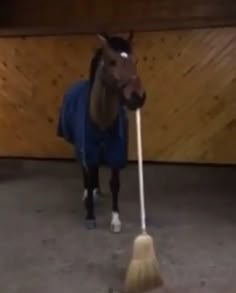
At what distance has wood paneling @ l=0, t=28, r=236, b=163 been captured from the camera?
6219mm

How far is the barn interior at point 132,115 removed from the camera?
4688 mm

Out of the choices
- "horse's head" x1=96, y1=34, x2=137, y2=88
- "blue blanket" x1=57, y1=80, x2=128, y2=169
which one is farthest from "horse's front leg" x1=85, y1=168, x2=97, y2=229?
"horse's head" x1=96, y1=34, x2=137, y2=88

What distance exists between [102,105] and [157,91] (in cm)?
249

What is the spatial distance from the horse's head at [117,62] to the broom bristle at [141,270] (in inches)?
37.1

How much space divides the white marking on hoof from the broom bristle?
3.53ft

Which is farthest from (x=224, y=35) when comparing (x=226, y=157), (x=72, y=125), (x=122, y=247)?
(x=122, y=247)

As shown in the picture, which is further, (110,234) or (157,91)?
(157,91)

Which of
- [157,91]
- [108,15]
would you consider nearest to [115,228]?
[157,91]

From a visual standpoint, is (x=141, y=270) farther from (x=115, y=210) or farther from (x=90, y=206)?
(x=90, y=206)

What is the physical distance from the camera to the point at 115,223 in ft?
13.7

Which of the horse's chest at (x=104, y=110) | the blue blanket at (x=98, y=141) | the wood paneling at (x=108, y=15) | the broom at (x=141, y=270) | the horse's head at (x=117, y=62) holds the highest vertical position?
the wood paneling at (x=108, y=15)

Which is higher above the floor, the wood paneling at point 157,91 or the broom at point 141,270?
the wood paneling at point 157,91

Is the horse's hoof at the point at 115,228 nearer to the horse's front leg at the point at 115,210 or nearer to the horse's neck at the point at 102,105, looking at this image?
the horse's front leg at the point at 115,210

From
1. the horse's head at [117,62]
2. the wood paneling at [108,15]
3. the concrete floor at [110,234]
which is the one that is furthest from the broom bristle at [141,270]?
the wood paneling at [108,15]
